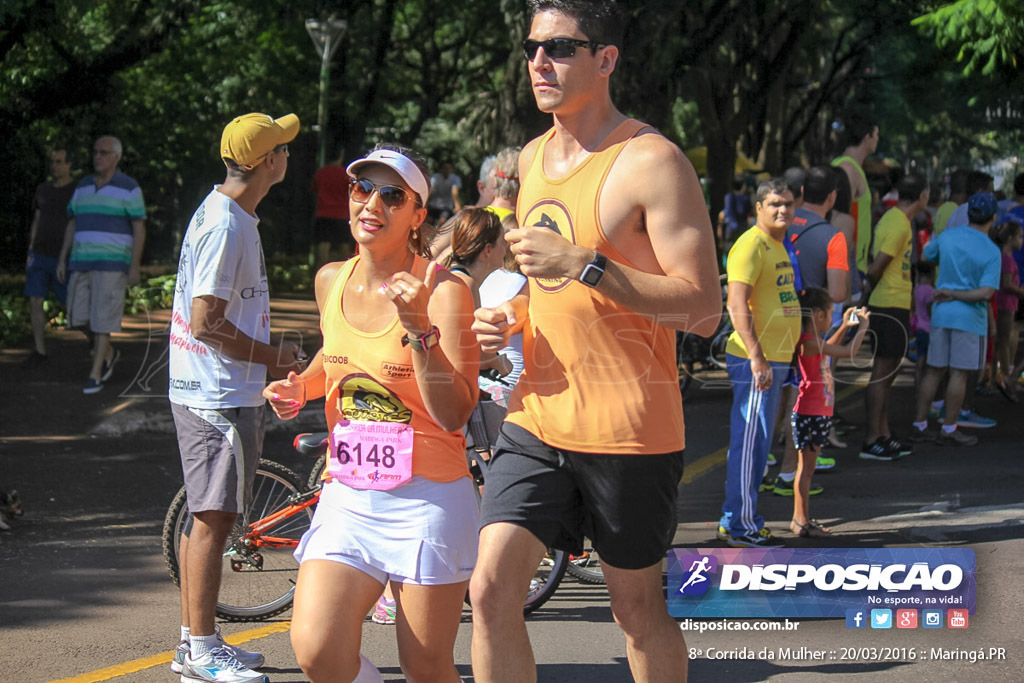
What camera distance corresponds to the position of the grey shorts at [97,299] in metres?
10.5

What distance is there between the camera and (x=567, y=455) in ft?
11.6

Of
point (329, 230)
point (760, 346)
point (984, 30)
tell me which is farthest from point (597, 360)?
point (329, 230)

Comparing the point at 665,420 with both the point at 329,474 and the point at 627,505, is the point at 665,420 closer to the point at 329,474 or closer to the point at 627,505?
the point at 627,505

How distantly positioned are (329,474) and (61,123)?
52.7 ft

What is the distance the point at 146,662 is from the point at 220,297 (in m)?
1.54

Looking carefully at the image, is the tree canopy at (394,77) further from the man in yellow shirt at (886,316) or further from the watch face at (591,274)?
the watch face at (591,274)

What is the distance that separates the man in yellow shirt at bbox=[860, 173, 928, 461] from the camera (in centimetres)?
934

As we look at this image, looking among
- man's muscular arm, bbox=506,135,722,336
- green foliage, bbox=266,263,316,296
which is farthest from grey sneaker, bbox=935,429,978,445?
green foliage, bbox=266,263,316,296

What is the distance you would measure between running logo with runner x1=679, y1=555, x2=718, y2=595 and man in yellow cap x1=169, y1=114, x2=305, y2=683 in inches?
74.8

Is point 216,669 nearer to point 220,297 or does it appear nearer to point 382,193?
point 220,297

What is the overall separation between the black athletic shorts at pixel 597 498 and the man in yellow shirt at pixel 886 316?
6.18 m

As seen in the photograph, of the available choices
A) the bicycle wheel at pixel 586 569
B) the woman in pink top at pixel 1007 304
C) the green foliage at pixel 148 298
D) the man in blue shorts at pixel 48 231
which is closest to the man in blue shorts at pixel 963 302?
the woman in pink top at pixel 1007 304

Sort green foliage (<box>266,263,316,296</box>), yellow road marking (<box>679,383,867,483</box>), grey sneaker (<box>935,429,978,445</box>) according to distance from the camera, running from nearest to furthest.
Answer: yellow road marking (<box>679,383,867,483</box>)
grey sneaker (<box>935,429,978,445</box>)
green foliage (<box>266,263,316,296</box>)

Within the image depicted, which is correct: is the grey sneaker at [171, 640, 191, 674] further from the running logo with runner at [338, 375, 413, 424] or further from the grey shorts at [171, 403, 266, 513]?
the running logo with runner at [338, 375, 413, 424]
